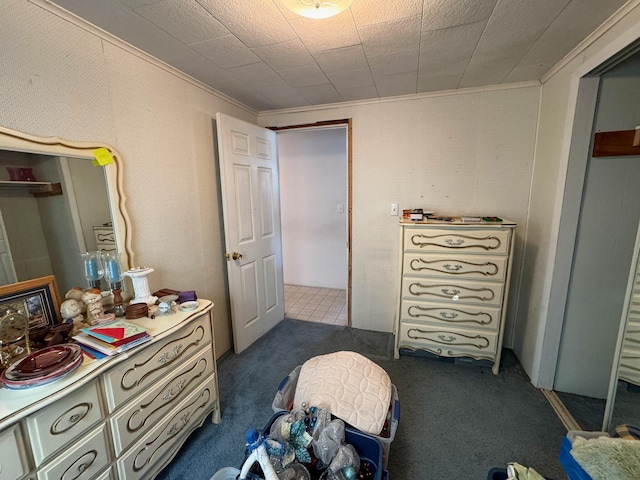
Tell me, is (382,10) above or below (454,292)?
above

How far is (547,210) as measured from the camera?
6.23 feet

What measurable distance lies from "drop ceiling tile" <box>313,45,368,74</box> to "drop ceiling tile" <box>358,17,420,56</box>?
63 millimetres

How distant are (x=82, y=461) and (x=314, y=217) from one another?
3414 mm

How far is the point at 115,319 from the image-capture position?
1.36m

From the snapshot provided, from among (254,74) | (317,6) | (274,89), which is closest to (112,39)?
(254,74)

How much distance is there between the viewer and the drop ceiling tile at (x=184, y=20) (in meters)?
1.21

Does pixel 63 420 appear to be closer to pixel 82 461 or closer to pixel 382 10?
pixel 82 461

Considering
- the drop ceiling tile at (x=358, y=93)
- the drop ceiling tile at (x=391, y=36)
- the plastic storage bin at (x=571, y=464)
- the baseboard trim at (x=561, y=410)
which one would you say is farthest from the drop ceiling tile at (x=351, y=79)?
the baseboard trim at (x=561, y=410)

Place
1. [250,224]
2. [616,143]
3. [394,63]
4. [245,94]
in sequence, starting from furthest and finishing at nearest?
[250,224], [245,94], [394,63], [616,143]

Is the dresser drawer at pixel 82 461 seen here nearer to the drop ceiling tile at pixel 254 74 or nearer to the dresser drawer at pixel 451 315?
the dresser drawer at pixel 451 315

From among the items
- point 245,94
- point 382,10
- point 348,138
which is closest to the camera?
point 382,10

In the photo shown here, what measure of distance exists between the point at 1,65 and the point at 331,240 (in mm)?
3407

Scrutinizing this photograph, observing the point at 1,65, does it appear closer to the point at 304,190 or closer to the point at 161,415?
the point at 161,415

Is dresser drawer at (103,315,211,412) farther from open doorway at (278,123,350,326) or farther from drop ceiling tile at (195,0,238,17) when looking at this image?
open doorway at (278,123,350,326)
